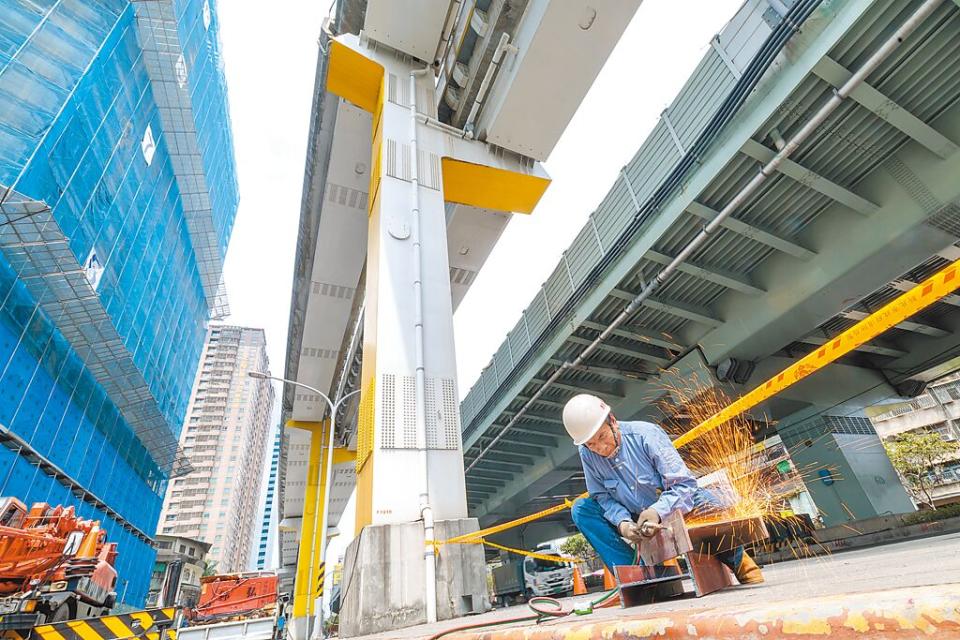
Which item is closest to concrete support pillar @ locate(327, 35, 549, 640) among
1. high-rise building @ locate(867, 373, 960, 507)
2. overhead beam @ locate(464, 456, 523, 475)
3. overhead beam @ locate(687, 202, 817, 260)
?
overhead beam @ locate(687, 202, 817, 260)

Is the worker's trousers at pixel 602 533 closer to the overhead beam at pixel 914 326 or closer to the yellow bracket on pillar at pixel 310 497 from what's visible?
the overhead beam at pixel 914 326

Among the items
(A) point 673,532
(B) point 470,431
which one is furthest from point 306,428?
(A) point 673,532

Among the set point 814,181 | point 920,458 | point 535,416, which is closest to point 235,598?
point 535,416

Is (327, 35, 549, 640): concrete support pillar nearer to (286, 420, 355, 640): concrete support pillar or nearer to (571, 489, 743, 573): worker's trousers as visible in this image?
(571, 489, 743, 573): worker's trousers

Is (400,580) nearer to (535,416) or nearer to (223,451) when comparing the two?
(535,416)

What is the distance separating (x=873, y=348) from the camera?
29.5ft

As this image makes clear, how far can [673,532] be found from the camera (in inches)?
73.0

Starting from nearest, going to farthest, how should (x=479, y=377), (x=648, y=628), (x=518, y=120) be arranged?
1. (x=648, y=628)
2. (x=518, y=120)
3. (x=479, y=377)

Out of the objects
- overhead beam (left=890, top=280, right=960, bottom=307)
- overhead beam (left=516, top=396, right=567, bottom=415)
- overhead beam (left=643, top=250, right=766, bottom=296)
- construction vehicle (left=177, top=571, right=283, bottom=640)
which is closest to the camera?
overhead beam (left=643, top=250, right=766, bottom=296)

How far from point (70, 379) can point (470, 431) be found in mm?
13138

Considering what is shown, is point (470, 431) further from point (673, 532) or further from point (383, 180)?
point (673, 532)

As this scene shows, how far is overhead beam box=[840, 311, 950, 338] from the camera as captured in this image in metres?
8.11

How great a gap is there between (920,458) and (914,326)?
36.2m

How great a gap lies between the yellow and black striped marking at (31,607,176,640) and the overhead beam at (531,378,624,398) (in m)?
7.68
